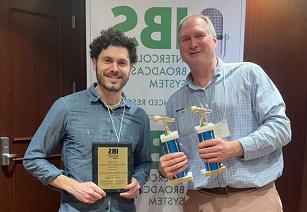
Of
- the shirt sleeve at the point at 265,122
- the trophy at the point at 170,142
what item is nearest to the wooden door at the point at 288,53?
the shirt sleeve at the point at 265,122

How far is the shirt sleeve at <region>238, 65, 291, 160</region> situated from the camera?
1.40m

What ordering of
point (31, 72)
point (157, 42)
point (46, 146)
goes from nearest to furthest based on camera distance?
point (46, 146)
point (157, 42)
point (31, 72)

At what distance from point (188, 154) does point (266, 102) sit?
0.44m

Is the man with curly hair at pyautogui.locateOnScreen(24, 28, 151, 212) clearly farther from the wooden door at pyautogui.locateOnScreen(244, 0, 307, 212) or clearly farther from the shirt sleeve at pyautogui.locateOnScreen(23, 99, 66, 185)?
the wooden door at pyautogui.locateOnScreen(244, 0, 307, 212)

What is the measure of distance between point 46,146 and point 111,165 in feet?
0.98

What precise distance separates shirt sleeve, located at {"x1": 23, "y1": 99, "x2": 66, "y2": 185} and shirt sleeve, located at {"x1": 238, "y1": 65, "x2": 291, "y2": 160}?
0.77 meters

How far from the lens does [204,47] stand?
1543 mm

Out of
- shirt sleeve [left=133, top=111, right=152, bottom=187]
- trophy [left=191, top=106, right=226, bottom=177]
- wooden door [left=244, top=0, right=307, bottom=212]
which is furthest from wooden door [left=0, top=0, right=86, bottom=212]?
trophy [left=191, top=106, right=226, bottom=177]

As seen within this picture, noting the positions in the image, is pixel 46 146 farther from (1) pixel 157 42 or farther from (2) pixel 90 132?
(1) pixel 157 42

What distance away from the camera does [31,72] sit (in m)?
2.32

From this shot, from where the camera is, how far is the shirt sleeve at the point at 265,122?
4.58 ft

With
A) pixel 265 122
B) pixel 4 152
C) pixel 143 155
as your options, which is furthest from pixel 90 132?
pixel 4 152

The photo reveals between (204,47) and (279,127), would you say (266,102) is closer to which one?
(279,127)

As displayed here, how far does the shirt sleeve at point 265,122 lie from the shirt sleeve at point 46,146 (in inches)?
30.5
